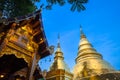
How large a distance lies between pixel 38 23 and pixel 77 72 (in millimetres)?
23969

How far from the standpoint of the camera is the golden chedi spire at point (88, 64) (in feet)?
110

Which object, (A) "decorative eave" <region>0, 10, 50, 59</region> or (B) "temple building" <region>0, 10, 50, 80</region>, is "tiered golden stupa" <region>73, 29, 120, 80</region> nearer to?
(B) "temple building" <region>0, 10, 50, 80</region>

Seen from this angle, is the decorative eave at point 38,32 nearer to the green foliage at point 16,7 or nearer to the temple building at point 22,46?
the temple building at point 22,46

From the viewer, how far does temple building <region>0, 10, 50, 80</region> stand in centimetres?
1071

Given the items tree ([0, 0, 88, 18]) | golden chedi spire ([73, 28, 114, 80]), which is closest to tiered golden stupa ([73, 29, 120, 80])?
golden chedi spire ([73, 28, 114, 80])

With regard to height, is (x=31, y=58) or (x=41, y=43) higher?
(x=41, y=43)

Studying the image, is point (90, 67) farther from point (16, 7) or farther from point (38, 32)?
point (38, 32)

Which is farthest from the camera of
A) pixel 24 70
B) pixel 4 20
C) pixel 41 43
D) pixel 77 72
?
pixel 77 72

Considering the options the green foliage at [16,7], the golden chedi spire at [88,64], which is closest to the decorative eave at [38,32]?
the green foliage at [16,7]

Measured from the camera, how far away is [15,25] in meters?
11.0

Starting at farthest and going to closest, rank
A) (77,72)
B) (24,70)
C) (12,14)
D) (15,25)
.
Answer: (77,72), (12,14), (24,70), (15,25)

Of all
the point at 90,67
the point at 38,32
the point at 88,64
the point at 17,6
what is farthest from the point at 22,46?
the point at 88,64

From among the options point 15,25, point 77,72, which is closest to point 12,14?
point 15,25

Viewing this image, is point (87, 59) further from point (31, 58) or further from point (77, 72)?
point (31, 58)
